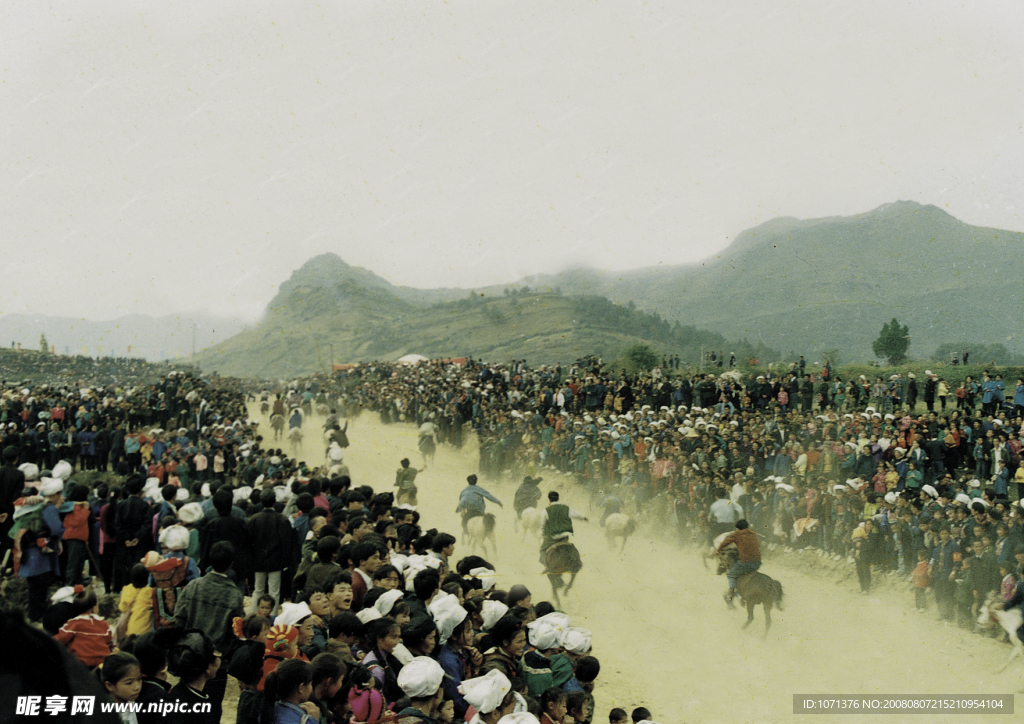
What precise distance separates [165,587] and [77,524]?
140 inches

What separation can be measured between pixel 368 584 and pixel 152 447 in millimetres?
15458

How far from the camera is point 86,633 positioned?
217 inches

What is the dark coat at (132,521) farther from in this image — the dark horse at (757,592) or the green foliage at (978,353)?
the green foliage at (978,353)

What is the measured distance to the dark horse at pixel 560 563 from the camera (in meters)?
12.0

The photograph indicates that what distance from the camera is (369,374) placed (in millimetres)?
40094

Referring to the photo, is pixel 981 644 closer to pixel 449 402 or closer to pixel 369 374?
pixel 449 402

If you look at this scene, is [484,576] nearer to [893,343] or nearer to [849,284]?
[893,343]

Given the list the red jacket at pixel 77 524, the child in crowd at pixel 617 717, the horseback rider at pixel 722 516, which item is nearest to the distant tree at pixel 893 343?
the horseback rider at pixel 722 516

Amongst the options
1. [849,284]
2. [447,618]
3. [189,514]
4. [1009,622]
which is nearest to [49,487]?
[189,514]

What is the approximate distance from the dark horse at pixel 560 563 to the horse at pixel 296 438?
16701 mm

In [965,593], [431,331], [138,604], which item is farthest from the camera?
[431,331]

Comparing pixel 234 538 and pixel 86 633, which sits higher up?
A: pixel 86 633

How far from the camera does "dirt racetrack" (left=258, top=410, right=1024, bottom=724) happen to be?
32.1 feet

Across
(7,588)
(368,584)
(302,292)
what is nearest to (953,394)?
(368,584)
